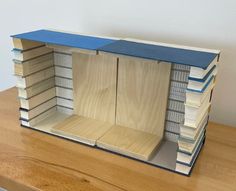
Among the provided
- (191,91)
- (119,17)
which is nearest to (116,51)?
(191,91)

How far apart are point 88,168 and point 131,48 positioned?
0.26 meters

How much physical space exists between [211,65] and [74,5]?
19.4 inches

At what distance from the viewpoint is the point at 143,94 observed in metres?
0.70

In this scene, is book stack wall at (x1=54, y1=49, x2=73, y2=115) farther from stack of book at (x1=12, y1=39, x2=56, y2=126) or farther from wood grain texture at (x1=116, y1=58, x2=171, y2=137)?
wood grain texture at (x1=116, y1=58, x2=171, y2=137)

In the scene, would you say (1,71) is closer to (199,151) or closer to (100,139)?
(100,139)

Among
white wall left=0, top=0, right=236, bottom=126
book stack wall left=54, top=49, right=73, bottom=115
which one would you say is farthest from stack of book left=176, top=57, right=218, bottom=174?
book stack wall left=54, top=49, right=73, bottom=115

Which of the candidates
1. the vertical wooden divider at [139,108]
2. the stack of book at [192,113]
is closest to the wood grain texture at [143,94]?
the vertical wooden divider at [139,108]

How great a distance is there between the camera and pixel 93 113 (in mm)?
777

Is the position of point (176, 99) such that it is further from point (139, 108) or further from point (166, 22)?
point (166, 22)

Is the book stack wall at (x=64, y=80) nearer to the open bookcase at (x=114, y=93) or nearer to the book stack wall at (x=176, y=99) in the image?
the open bookcase at (x=114, y=93)

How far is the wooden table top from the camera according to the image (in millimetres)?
571

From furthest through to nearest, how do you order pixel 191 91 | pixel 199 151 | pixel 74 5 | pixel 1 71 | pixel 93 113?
pixel 1 71, pixel 74 5, pixel 93 113, pixel 199 151, pixel 191 91

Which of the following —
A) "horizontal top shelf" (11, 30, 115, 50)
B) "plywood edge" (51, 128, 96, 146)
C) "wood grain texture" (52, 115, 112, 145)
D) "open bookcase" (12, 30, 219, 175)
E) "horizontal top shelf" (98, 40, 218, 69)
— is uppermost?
"horizontal top shelf" (11, 30, 115, 50)

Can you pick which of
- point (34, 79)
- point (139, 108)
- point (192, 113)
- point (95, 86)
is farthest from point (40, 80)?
point (192, 113)
